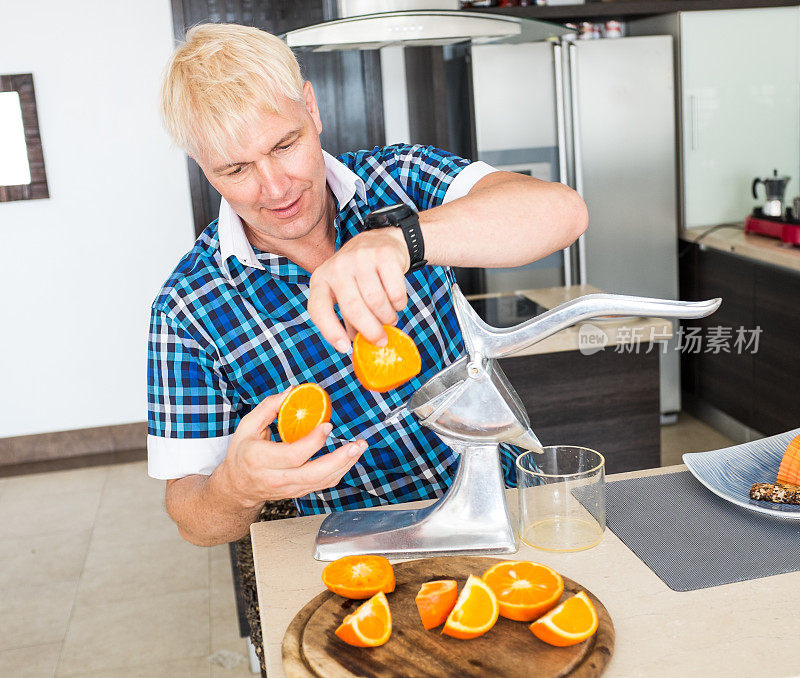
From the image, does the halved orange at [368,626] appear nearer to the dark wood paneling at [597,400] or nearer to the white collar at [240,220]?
the white collar at [240,220]

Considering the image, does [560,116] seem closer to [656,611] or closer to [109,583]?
[109,583]

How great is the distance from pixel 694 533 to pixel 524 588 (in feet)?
1.08

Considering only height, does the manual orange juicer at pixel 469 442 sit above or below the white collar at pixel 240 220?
below

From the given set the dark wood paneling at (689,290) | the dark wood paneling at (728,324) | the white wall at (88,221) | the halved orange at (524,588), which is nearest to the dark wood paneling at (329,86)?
the white wall at (88,221)

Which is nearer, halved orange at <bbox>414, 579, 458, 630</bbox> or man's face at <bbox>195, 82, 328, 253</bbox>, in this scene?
halved orange at <bbox>414, 579, 458, 630</bbox>

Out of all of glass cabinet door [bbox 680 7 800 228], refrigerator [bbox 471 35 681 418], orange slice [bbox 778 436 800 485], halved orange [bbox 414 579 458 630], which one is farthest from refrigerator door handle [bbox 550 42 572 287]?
halved orange [bbox 414 579 458 630]

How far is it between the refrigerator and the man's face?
102 inches

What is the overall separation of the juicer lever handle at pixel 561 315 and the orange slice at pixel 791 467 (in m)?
0.29

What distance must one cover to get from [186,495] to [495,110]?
9.61ft

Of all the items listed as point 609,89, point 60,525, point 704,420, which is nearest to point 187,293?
point 60,525

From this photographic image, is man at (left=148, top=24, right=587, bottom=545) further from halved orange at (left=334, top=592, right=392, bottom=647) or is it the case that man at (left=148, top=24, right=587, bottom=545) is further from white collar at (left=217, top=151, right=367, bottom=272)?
halved orange at (left=334, top=592, right=392, bottom=647)

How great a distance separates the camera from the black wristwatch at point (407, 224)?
1.09m

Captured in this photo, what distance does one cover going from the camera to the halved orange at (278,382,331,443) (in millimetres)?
1094

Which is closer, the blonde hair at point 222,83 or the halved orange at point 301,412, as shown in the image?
the halved orange at point 301,412
